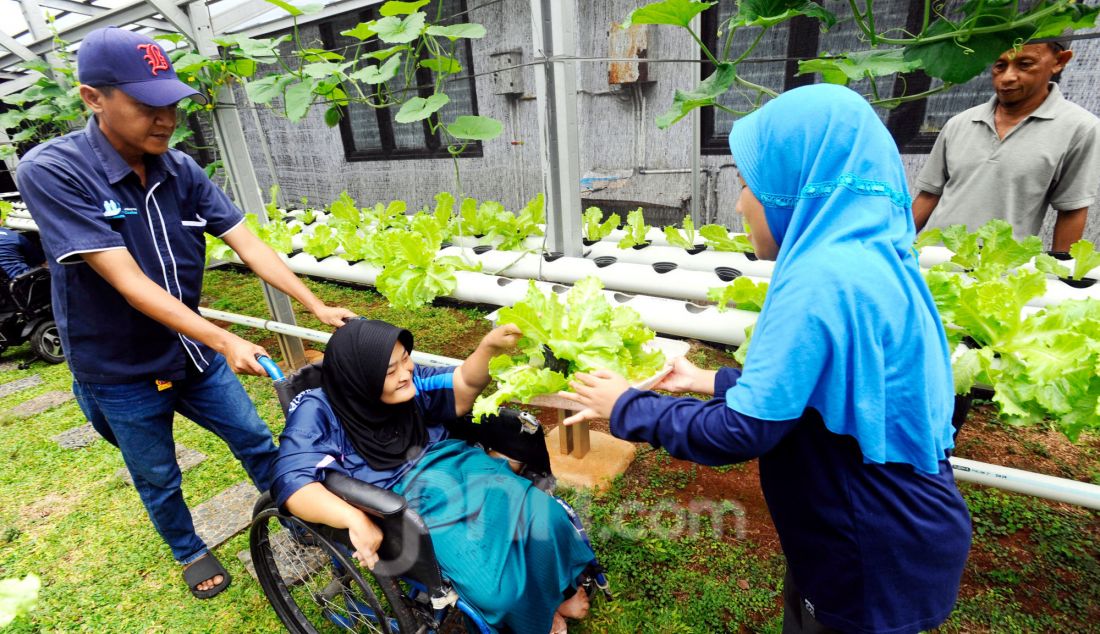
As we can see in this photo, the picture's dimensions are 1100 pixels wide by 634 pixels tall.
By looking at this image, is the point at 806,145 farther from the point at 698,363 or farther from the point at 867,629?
the point at 698,363

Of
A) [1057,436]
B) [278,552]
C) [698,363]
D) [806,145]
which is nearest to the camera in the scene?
[806,145]

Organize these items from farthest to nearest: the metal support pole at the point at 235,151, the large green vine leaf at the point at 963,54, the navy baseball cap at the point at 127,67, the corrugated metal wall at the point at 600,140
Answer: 1. the corrugated metal wall at the point at 600,140
2. the metal support pole at the point at 235,151
3. the navy baseball cap at the point at 127,67
4. the large green vine leaf at the point at 963,54

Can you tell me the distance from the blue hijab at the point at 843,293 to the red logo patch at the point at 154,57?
6.50 ft

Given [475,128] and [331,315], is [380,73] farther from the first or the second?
[331,315]

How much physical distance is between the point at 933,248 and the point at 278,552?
3867 mm

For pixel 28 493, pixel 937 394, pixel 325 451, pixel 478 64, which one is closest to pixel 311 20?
pixel 478 64

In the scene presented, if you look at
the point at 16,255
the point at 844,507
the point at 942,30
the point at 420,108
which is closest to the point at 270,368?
the point at 420,108

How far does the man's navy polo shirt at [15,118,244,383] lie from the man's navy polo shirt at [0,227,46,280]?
4249 millimetres

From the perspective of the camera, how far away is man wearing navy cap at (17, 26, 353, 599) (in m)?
1.88

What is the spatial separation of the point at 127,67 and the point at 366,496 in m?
1.60

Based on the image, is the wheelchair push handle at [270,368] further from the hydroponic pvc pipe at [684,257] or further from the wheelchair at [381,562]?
the hydroponic pvc pipe at [684,257]

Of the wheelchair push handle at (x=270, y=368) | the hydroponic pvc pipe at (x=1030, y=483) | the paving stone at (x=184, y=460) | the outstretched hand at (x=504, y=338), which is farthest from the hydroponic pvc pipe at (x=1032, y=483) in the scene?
the paving stone at (x=184, y=460)

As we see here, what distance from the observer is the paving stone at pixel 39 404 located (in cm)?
443

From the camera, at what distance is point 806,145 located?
40.6 inches
